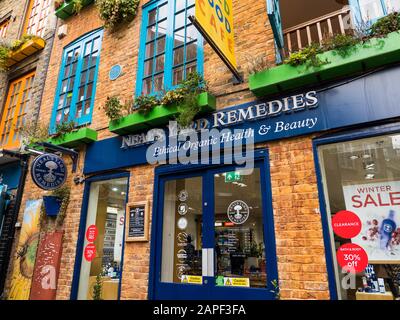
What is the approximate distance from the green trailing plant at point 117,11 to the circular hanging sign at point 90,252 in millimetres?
4710

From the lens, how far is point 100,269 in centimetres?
550

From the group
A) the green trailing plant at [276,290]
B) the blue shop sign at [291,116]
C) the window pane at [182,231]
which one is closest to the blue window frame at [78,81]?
the blue shop sign at [291,116]

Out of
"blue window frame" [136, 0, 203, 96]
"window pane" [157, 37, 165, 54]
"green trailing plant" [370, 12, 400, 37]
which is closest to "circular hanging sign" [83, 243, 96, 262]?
"blue window frame" [136, 0, 203, 96]

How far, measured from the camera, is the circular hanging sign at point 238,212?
165 inches

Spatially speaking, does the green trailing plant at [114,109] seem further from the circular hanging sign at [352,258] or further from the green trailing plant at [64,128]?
the circular hanging sign at [352,258]

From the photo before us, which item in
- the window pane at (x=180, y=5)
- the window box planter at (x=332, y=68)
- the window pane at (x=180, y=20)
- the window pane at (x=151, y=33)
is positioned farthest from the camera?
the window pane at (x=151, y=33)

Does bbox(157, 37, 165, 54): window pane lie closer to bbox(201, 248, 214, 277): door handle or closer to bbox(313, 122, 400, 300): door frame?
bbox(313, 122, 400, 300): door frame

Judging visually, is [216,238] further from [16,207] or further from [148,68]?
[16,207]

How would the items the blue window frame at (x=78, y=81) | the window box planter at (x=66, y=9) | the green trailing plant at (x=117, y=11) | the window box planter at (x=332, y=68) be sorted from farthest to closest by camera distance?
the window box planter at (x=66, y=9) → the blue window frame at (x=78, y=81) → the green trailing plant at (x=117, y=11) → the window box planter at (x=332, y=68)

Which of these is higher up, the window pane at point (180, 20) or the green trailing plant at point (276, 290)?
the window pane at point (180, 20)

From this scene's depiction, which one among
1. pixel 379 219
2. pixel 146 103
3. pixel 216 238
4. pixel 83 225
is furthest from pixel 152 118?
pixel 379 219

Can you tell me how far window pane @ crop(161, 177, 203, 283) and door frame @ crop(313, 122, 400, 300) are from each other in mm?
1753

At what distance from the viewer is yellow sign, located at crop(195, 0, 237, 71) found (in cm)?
357

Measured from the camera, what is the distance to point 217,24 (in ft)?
12.9
